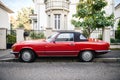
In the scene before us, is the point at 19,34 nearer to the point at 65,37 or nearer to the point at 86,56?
the point at 65,37

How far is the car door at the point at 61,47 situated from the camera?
36.7ft

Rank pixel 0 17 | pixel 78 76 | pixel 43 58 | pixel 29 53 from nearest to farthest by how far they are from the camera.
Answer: pixel 78 76 < pixel 29 53 < pixel 43 58 < pixel 0 17

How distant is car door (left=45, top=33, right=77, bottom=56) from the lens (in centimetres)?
1120

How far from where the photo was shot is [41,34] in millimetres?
18609

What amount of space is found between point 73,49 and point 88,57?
34.4 inches

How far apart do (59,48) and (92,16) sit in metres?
8.96

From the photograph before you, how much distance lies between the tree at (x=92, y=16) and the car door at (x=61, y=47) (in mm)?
7672

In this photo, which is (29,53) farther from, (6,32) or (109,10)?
(109,10)

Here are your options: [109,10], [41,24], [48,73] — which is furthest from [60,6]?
[48,73]

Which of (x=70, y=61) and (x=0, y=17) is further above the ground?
(x=0, y=17)

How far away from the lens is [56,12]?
2633 centimetres

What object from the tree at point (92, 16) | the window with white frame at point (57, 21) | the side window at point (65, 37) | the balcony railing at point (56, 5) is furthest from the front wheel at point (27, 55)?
the window with white frame at point (57, 21)

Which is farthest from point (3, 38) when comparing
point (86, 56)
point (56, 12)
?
point (56, 12)

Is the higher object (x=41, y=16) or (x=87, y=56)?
(x=41, y=16)
